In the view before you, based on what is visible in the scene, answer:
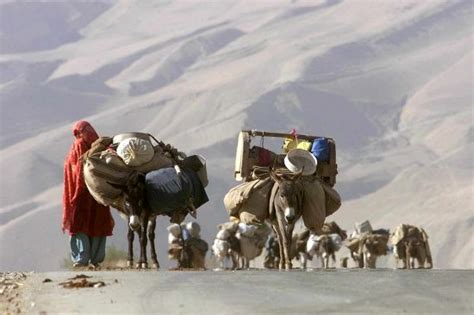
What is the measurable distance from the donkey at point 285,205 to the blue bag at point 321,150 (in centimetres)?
110

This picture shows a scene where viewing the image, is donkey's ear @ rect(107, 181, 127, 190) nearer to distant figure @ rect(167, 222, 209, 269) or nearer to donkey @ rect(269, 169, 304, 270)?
donkey @ rect(269, 169, 304, 270)

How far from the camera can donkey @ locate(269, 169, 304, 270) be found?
24766 mm

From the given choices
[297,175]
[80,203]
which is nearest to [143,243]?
[80,203]

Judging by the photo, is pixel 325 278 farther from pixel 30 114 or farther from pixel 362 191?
pixel 30 114

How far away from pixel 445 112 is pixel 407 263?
10847 centimetres

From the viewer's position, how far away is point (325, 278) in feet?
65.9

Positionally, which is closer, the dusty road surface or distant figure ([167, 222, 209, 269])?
the dusty road surface

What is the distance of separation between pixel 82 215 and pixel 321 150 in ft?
13.9

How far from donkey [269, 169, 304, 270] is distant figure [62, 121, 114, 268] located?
8.32 ft

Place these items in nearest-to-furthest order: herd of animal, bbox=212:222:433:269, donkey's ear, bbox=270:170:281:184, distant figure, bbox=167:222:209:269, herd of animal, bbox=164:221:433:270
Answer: donkey's ear, bbox=270:170:281:184 < distant figure, bbox=167:222:209:269 < herd of animal, bbox=164:221:433:270 < herd of animal, bbox=212:222:433:269

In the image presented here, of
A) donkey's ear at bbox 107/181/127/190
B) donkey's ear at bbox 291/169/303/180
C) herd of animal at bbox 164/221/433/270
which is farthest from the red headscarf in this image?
herd of animal at bbox 164/221/433/270

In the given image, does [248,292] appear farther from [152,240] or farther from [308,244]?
[308,244]

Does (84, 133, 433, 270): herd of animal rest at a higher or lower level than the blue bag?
lower

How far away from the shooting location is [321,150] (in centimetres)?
2642
